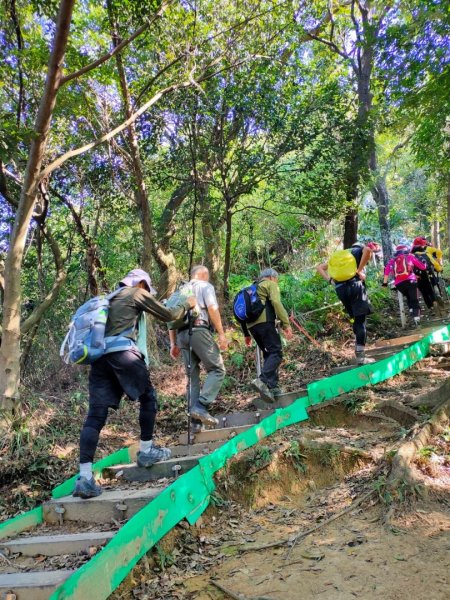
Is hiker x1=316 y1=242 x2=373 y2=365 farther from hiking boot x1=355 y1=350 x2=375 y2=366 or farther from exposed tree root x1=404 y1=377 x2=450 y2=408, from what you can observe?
exposed tree root x1=404 y1=377 x2=450 y2=408

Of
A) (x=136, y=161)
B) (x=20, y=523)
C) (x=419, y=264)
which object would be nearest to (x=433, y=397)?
(x=20, y=523)

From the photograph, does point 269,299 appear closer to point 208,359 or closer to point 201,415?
point 208,359

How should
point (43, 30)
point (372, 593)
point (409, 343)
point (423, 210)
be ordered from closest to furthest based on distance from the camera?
point (372, 593) → point (409, 343) → point (43, 30) → point (423, 210)

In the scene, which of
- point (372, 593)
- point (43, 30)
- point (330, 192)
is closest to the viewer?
point (372, 593)

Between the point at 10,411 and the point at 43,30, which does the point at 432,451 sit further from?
the point at 43,30

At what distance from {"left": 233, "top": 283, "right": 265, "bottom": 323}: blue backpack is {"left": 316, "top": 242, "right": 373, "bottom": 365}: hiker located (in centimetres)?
186

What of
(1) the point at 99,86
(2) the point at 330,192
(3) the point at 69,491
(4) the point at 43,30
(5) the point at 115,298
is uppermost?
(4) the point at 43,30

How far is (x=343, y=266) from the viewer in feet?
24.5

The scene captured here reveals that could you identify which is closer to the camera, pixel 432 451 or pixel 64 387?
pixel 432 451

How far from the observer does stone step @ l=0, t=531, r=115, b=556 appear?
346cm

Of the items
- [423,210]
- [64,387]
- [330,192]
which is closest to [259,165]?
[330,192]

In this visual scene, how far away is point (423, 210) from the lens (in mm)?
28672

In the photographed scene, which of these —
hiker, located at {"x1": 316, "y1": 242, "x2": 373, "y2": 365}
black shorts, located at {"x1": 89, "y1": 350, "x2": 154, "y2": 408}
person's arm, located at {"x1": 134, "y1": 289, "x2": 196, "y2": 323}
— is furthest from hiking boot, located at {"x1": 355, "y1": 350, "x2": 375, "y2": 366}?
black shorts, located at {"x1": 89, "y1": 350, "x2": 154, "y2": 408}

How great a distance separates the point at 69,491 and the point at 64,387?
4169 mm
